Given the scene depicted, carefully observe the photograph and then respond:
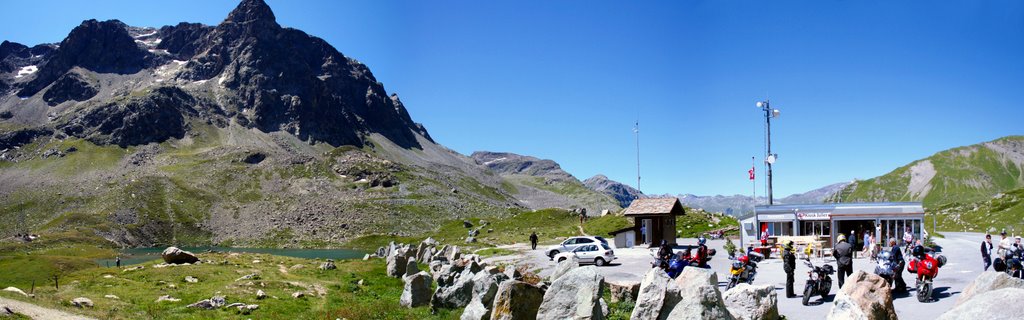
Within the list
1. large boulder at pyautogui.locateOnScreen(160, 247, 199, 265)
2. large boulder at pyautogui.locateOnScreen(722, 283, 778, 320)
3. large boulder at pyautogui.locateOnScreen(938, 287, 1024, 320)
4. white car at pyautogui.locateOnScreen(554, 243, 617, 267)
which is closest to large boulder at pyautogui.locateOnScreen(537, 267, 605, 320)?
large boulder at pyautogui.locateOnScreen(722, 283, 778, 320)

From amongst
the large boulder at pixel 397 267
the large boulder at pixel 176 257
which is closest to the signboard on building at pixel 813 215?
the large boulder at pixel 397 267

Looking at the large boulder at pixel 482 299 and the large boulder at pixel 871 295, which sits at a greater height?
the large boulder at pixel 871 295

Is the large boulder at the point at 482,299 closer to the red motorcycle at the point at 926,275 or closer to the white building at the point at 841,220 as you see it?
the red motorcycle at the point at 926,275

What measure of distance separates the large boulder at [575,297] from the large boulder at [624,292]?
7068mm

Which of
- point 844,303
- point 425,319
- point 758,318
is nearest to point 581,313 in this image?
point 758,318

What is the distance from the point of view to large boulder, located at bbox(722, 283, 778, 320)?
1847 centimetres

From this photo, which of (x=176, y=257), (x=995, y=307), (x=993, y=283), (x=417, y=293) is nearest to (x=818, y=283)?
(x=993, y=283)

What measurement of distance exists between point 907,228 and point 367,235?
12684cm

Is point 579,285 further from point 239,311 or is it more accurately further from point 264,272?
point 264,272

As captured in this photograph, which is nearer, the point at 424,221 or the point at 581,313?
the point at 581,313

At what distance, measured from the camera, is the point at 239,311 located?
99.1 feet

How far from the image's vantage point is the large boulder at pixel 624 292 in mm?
25422

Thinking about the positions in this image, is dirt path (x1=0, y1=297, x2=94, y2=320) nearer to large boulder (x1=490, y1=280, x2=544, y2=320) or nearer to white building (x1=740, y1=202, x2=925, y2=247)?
large boulder (x1=490, y1=280, x2=544, y2=320)

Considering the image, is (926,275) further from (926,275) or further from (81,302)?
(81,302)
